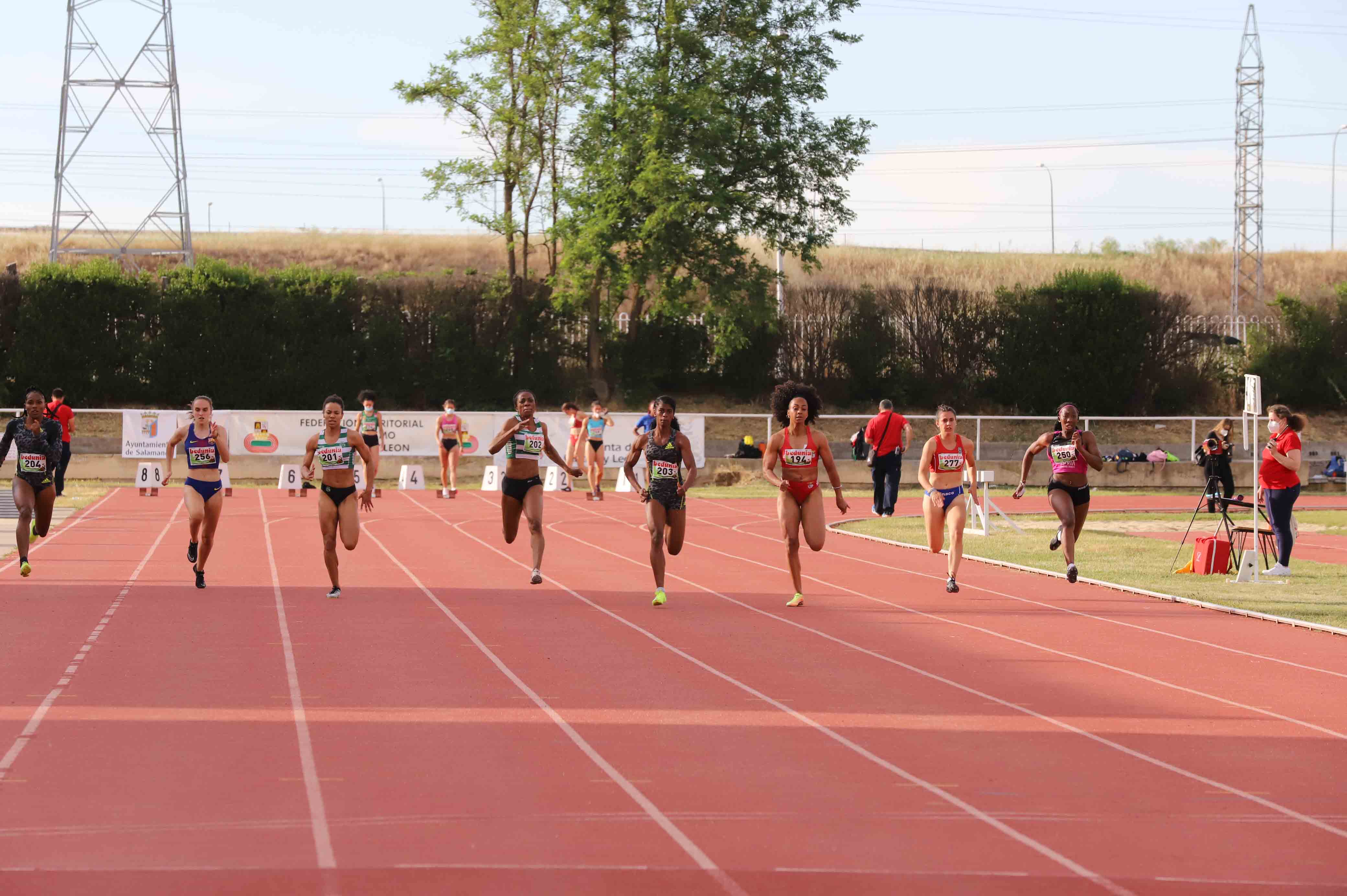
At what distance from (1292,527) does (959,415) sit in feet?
90.4

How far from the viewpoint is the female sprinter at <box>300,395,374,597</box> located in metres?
13.3

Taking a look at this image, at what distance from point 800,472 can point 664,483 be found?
124 cm

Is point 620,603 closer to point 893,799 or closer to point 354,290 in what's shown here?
point 893,799

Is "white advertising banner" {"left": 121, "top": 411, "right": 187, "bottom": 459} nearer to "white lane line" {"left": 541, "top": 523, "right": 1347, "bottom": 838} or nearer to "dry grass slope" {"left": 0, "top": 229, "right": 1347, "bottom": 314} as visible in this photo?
"white lane line" {"left": 541, "top": 523, "right": 1347, "bottom": 838}

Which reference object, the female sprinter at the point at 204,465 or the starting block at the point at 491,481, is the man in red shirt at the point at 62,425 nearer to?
the starting block at the point at 491,481

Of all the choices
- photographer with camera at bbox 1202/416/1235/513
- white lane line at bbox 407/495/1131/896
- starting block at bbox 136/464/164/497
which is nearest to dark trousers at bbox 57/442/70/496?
starting block at bbox 136/464/164/497

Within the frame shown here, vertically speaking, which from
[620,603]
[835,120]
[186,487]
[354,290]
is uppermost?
[835,120]

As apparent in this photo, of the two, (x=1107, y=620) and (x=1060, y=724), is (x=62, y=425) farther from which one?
(x=1060, y=724)

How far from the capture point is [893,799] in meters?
6.59

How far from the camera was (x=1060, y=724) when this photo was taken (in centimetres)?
840

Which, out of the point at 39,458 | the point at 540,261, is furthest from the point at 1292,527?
the point at 540,261

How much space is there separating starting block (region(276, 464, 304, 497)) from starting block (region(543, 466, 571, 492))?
525 cm

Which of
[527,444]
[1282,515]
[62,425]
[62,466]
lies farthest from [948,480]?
[62,425]

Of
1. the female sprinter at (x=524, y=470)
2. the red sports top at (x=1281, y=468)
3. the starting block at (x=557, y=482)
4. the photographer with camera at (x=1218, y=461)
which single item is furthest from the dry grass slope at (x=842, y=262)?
the female sprinter at (x=524, y=470)
